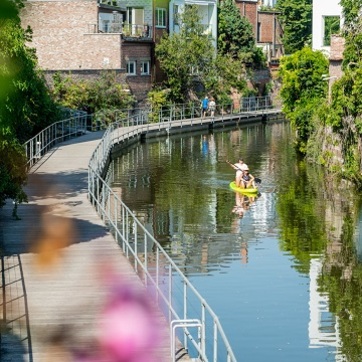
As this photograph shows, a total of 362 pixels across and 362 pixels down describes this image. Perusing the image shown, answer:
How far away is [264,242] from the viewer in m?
28.3

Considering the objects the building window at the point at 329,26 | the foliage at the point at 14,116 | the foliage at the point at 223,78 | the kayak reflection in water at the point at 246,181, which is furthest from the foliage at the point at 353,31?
the foliage at the point at 223,78

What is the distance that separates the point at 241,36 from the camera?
7469 centimetres

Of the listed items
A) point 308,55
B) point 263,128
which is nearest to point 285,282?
point 308,55

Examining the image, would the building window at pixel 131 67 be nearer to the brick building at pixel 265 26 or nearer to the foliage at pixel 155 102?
the foliage at pixel 155 102

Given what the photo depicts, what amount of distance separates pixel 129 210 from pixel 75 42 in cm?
4241

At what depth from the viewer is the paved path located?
1427 centimetres

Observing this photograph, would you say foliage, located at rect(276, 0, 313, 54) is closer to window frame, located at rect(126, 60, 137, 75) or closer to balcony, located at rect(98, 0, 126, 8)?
balcony, located at rect(98, 0, 126, 8)

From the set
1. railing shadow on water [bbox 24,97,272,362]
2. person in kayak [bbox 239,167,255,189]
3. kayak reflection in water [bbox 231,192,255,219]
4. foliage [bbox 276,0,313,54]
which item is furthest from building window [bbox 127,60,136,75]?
kayak reflection in water [bbox 231,192,255,219]

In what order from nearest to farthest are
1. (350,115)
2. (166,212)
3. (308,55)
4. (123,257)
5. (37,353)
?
(37,353)
(123,257)
(166,212)
(350,115)
(308,55)

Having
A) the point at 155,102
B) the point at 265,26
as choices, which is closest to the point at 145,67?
the point at 155,102

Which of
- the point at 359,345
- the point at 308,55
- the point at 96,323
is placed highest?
the point at 308,55

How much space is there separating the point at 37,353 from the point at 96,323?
176 centimetres

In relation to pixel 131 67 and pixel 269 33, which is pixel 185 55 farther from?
pixel 269 33

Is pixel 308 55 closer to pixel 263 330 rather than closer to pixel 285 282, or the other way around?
pixel 285 282
